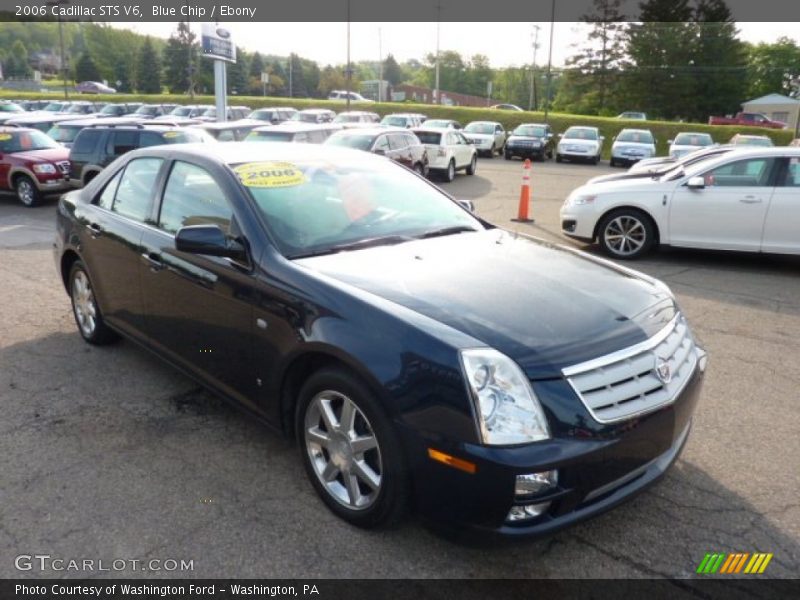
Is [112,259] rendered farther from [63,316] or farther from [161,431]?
[63,316]

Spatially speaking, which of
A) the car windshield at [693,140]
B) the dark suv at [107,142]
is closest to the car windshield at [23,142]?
the dark suv at [107,142]

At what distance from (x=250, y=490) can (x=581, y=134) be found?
27403 mm

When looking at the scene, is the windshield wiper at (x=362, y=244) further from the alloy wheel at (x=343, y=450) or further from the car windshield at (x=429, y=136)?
the car windshield at (x=429, y=136)

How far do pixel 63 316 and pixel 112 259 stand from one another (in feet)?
6.15

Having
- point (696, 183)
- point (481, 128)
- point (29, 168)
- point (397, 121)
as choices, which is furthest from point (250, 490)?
point (481, 128)

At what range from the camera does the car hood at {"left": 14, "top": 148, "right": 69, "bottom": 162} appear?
13.3m

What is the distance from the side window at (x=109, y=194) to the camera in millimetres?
4684

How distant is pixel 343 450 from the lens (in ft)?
9.40

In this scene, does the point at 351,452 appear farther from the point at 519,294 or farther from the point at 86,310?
the point at 86,310

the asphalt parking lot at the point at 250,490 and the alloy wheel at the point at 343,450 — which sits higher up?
the alloy wheel at the point at 343,450

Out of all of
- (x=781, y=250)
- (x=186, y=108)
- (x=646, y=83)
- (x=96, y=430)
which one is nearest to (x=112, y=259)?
(x=96, y=430)

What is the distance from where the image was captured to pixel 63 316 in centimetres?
592

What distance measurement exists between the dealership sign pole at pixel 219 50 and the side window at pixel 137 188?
51.0 feet

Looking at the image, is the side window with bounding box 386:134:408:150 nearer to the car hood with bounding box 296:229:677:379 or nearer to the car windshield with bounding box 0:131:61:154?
the car windshield with bounding box 0:131:61:154
